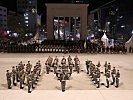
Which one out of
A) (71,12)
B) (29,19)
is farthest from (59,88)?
(29,19)

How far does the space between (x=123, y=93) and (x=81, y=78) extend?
4.27 metres

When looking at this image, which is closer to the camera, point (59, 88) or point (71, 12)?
point (59, 88)

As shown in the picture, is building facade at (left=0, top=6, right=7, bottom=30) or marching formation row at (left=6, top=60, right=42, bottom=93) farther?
building facade at (left=0, top=6, right=7, bottom=30)

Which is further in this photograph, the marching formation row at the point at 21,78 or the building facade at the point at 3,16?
the building facade at the point at 3,16

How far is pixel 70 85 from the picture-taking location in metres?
14.9

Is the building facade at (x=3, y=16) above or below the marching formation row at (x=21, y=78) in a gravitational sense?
above

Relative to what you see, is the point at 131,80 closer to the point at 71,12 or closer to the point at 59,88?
the point at 59,88

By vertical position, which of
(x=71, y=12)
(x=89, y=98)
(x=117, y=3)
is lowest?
(x=89, y=98)

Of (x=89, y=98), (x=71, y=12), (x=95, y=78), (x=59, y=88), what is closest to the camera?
(x=89, y=98)

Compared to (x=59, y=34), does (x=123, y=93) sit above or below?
below

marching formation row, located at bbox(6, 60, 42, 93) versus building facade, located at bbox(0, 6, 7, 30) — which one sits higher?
building facade, located at bbox(0, 6, 7, 30)

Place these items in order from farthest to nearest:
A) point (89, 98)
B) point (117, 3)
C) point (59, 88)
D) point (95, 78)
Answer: point (117, 3) → point (95, 78) → point (59, 88) → point (89, 98)

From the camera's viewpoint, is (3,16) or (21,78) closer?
(21,78)

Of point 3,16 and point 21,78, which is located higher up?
point 3,16
